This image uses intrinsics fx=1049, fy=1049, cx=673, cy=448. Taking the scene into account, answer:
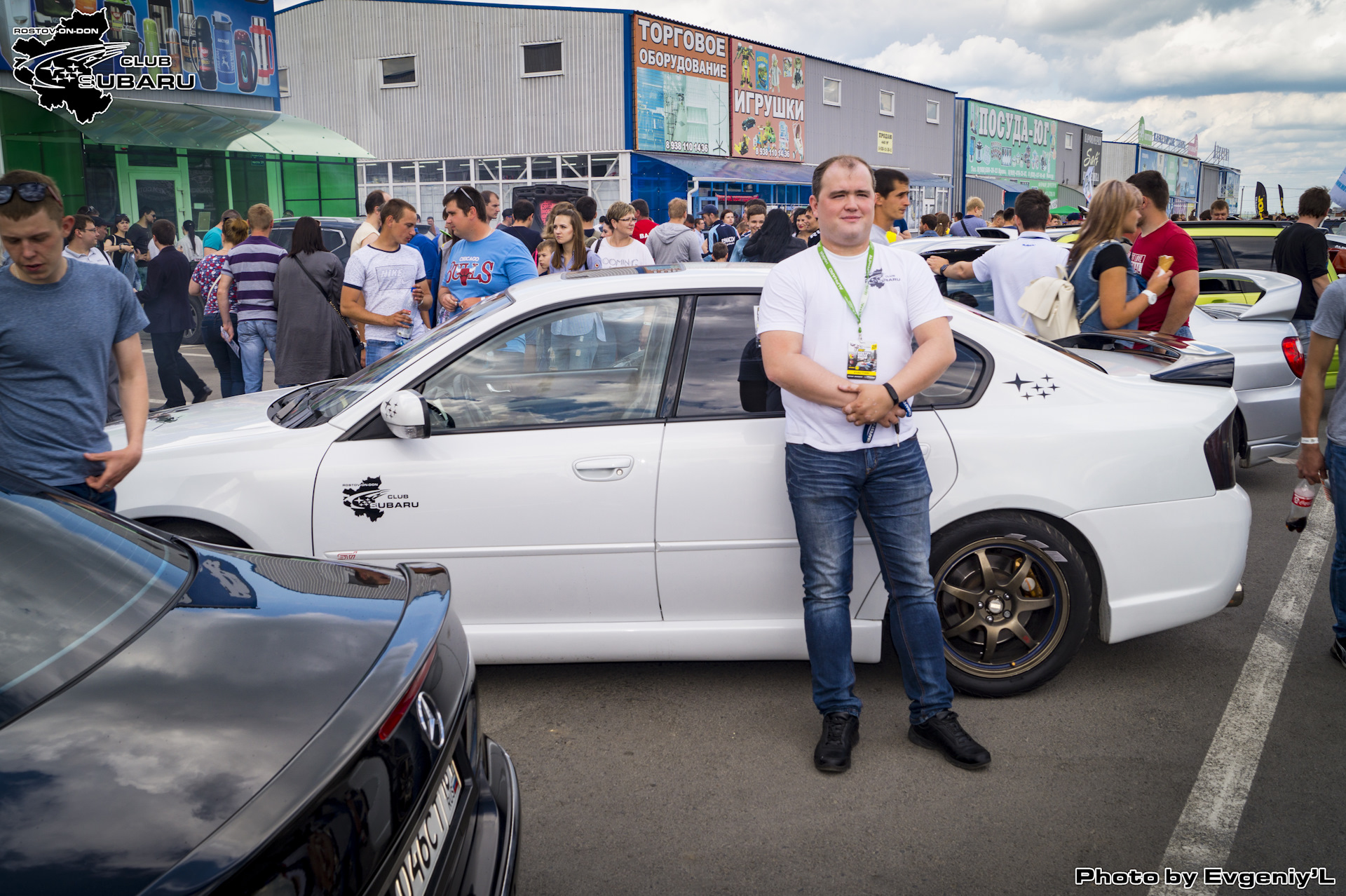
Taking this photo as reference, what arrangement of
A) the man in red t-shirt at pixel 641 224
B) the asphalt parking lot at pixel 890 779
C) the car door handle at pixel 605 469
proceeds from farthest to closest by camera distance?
1. the man in red t-shirt at pixel 641 224
2. the car door handle at pixel 605 469
3. the asphalt parking lot at pixel 890 779

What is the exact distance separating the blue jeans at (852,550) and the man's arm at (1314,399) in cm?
181

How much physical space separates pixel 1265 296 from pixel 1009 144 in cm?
5072

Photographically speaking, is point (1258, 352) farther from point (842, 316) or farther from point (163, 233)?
point (163, 233)

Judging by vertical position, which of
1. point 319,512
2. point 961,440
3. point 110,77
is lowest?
point 319,512

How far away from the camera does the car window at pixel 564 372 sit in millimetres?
3709

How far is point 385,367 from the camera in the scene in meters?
4.01

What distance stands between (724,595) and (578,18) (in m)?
28.1

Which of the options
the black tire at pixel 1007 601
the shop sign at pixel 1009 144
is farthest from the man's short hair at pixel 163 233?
the shop sign at pixel 1009 144

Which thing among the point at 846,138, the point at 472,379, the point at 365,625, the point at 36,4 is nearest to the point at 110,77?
the point at 36,4

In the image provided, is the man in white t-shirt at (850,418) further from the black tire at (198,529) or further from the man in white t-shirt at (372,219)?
the man in white t-shirt at (372,219)

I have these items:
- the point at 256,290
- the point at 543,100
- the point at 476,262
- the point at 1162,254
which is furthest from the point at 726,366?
the point at 543,100

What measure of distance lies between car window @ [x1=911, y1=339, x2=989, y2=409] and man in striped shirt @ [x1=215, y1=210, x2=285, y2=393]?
507 centimetres

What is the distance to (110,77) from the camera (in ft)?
65.5

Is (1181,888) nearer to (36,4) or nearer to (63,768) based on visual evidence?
(63,768)
